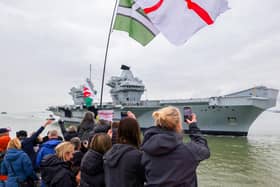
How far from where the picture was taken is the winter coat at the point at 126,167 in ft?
6.15

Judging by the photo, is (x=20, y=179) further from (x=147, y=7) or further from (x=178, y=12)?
(x=178, y=12)

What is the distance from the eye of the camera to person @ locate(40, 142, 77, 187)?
8.68 ft

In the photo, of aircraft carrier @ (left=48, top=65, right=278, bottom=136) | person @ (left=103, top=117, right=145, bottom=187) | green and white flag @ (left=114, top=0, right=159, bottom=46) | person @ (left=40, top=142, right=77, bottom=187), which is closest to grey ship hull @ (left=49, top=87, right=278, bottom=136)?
aircraft carrier @ (left=48, top=65, right=278, bottom=136)

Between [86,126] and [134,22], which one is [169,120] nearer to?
[86,126]

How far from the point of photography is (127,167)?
1872 mm

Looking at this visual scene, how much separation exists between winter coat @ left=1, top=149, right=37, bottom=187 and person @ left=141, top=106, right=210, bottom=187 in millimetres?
2196

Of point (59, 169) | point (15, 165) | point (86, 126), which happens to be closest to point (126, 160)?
point (59, 169)

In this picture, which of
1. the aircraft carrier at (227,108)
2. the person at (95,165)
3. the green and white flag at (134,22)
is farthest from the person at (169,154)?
the aircraft carrier at (227,108)

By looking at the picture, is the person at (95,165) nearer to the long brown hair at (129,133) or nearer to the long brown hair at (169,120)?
the long brown hair at (129,133)

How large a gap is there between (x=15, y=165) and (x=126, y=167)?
6.95 feet

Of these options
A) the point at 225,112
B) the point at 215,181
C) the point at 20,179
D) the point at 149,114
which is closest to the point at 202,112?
the point at 225,112

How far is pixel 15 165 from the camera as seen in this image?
3.17 m

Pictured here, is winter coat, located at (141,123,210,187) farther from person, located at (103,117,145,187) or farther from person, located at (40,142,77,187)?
person, located at (40,142,77,187)

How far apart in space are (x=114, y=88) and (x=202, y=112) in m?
17.1
